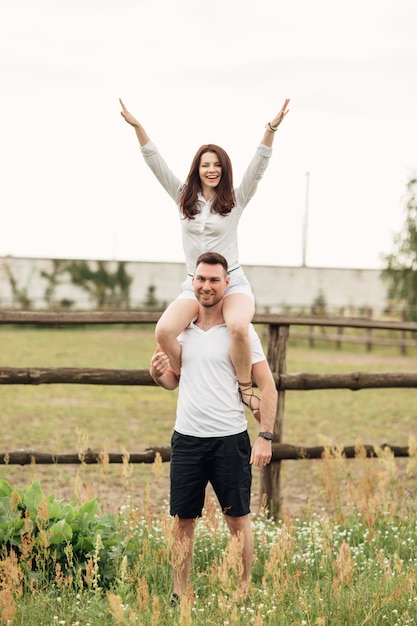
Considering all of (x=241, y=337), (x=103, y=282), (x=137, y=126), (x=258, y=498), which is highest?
(x=137, y=126)

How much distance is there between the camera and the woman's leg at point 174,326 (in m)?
3.49

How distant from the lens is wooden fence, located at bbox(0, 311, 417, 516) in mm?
4984

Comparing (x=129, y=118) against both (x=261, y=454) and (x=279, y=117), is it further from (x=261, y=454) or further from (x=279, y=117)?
(x=261, y=454)

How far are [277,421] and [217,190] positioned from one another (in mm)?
2132

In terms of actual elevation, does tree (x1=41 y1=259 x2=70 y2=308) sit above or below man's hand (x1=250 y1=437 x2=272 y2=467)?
above

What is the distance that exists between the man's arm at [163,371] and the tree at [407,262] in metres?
22.8

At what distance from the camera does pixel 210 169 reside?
3688 millimetres

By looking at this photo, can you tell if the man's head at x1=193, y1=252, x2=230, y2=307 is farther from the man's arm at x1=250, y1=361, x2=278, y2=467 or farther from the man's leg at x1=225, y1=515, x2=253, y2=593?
the man's leg at x1=225, y1=515, x2=253, y2=593

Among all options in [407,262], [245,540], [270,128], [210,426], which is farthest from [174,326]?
[407,262]

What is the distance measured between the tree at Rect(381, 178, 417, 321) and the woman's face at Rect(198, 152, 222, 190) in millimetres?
22767

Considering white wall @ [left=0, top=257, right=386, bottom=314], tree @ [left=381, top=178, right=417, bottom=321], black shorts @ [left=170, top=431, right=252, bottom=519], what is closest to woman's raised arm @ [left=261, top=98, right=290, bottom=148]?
black shorts @ [left=170, top=431, right=252, bottom=519]

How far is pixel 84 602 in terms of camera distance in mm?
3324

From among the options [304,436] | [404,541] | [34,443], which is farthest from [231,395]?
[304,436]

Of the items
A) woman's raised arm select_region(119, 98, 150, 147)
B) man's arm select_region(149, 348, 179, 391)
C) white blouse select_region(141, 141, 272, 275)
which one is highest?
woman's raised arm select_region(119, 98, 150, 147)
